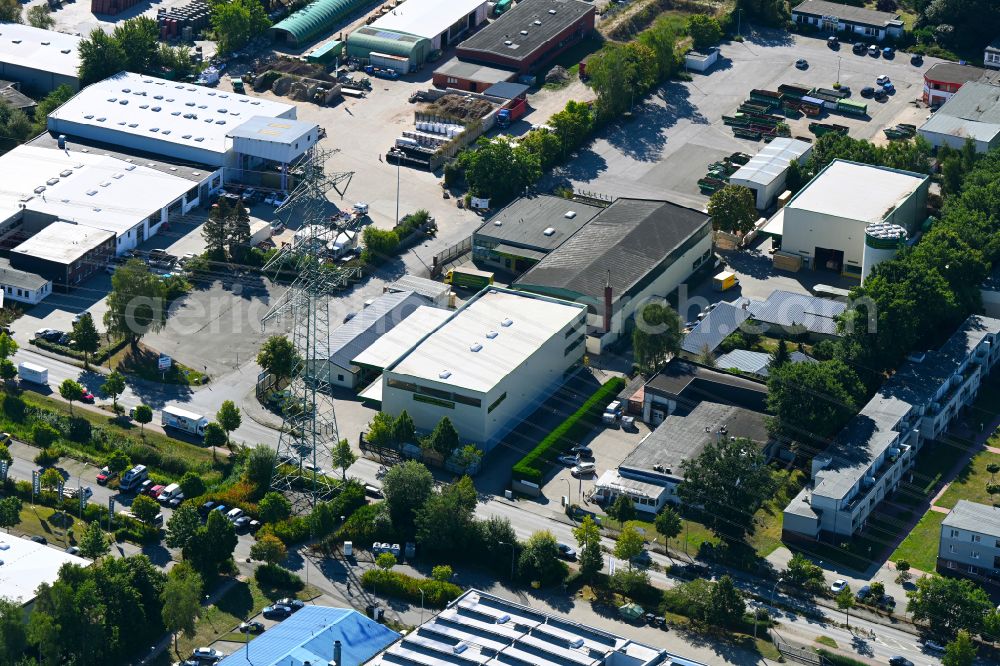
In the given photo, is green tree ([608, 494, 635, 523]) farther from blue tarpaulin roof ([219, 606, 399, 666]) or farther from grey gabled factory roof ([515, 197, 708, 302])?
grey gabled factory roof ([515, 197, 708, 302])

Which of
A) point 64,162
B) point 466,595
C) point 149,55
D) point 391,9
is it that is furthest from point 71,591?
point 391,9

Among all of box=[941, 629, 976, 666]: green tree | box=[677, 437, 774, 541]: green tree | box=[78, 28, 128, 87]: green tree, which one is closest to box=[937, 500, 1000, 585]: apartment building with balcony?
box=[941, 629, 976, 666]: green tree

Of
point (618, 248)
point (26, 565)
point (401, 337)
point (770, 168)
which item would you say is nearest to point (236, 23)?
point (770, 168)

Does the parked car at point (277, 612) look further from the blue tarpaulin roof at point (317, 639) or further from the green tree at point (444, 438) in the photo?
the green tree at point (444, 438)

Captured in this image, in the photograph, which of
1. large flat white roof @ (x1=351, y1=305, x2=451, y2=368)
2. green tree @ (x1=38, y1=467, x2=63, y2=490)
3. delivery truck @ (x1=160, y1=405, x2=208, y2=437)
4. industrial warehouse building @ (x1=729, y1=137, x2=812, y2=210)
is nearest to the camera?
green tree @ (x1=38, y1=467, x2=63, y2=490)

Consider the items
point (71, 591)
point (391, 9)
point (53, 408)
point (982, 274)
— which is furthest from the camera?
point (391, 9)

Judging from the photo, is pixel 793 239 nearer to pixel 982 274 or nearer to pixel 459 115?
pixel 982 274
